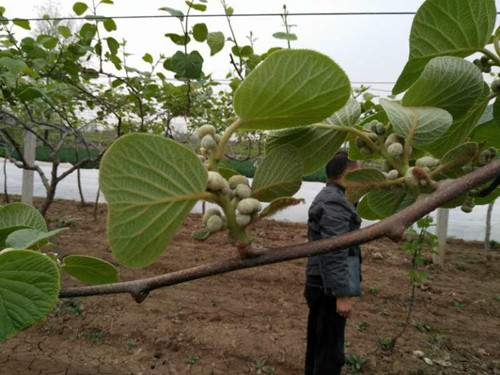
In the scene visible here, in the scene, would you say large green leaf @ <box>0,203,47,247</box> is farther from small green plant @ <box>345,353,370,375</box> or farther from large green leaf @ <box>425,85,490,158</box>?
small green plant @ <box>345,353,370,375</box>

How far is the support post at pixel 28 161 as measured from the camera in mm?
5520

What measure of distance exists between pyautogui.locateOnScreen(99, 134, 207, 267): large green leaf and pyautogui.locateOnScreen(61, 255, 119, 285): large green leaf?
20 centimetres

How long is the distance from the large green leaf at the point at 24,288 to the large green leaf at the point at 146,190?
0.30ft

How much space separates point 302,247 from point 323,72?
0.14m

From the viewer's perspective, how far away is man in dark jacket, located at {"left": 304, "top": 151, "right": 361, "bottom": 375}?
7.57 ft

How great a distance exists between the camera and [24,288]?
1.11ft

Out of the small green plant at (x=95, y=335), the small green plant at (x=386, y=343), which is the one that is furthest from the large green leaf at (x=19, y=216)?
the small green plant at (x=386, y=343)

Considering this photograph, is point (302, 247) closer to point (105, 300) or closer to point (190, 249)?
point (105, 300)

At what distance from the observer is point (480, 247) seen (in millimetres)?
6035

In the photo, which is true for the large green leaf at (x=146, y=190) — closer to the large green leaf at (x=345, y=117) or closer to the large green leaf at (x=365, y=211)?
the large green leaf at (x=345, y=117)

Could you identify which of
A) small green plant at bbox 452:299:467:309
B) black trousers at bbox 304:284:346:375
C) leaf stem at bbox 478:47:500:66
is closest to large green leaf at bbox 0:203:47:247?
leaf stem at bbox 478:47:500:66

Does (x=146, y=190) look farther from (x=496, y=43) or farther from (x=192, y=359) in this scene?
(x=192, y=359)

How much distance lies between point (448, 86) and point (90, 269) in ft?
1.46

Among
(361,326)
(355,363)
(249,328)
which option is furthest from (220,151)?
(361,326)
